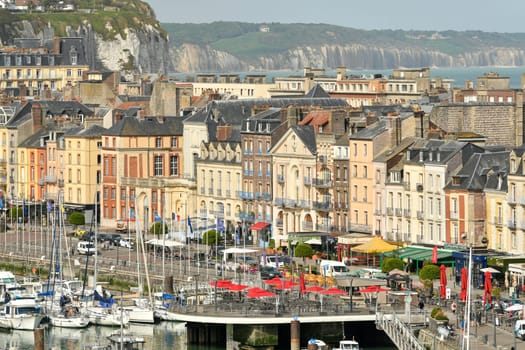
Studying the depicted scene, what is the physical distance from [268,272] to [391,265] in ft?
23.2

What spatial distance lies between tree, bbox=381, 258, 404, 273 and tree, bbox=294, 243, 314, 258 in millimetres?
9709

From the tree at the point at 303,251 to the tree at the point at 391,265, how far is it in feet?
31.9

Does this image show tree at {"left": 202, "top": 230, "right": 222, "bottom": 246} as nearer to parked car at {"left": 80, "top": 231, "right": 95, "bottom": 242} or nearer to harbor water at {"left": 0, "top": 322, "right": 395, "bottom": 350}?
parked car at {"left": 80, "top": 231, "right": 95, "bottom": 242}

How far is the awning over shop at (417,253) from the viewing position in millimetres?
92125

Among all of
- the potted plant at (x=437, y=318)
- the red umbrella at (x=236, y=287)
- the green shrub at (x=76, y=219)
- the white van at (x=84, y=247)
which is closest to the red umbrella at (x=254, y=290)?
the red umbrella at (x=236, y=287)

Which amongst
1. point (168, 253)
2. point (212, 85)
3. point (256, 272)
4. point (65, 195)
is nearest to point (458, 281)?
point (256, 272)

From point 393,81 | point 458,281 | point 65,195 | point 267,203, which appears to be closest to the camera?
point 458,281

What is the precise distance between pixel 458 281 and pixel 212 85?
298 feet

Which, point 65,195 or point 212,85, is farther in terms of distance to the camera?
point 212,85

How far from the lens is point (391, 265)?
9081 centimetres

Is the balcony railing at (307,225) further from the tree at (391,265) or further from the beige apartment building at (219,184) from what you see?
the tree at (391,265)

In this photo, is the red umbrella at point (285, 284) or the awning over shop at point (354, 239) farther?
the awning over shop at point (354, 239)

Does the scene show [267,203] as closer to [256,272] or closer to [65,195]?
[256,272]

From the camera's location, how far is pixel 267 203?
112m
